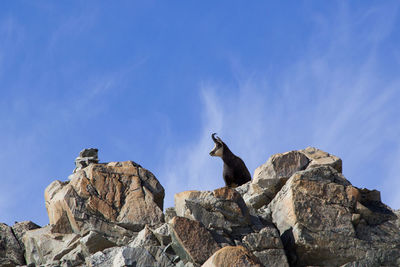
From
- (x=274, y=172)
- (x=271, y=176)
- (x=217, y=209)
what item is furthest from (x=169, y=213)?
(x=274, y=172)

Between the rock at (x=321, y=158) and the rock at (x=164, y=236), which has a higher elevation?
the rock at (x=321, y=158)

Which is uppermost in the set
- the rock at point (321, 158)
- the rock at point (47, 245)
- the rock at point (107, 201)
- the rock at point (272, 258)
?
the rock at point (321, 158)

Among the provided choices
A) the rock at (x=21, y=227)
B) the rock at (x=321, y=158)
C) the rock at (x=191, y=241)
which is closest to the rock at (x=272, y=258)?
the rock at (x=191, y=241)

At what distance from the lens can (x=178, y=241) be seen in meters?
15.6

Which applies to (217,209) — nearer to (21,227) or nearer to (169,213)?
(169,213)

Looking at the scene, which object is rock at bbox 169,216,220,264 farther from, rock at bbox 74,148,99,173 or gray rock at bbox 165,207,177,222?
rock at bbox 74,148,99,173

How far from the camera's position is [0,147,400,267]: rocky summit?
16.0 metres

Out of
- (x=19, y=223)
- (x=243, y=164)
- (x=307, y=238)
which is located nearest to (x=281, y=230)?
(x=307, y=238)

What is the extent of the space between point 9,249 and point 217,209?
24.0ft

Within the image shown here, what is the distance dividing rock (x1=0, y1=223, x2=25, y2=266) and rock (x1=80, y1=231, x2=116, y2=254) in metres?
2.96

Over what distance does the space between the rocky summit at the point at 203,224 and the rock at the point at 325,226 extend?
0.03 metres

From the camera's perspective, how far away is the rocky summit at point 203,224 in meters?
16.0

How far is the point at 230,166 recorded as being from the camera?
25.1m

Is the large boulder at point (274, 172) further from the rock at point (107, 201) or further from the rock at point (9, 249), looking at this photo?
the rock at point (9, 249)
